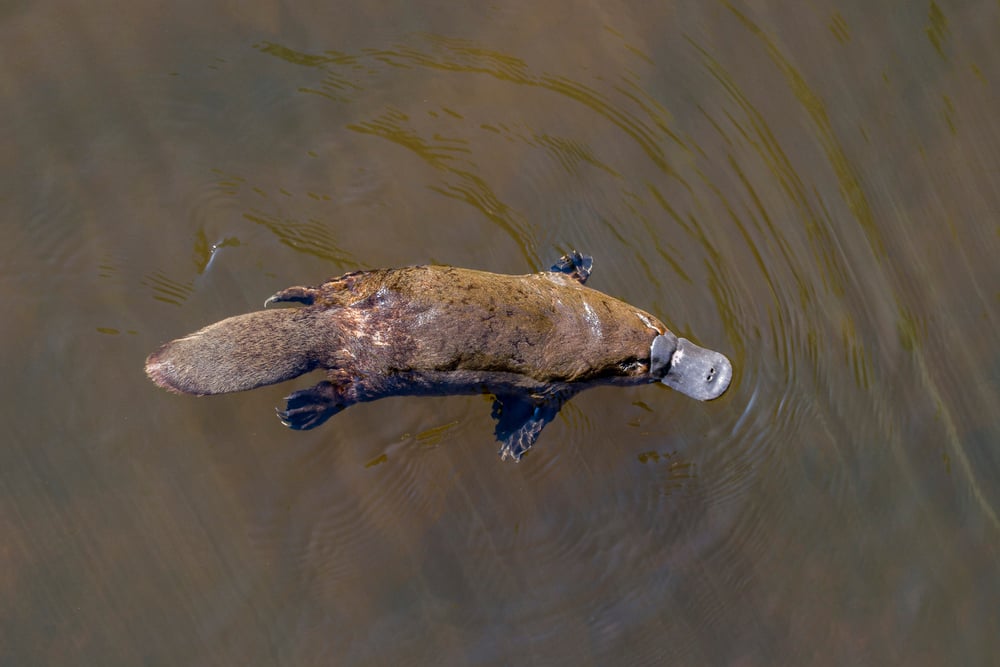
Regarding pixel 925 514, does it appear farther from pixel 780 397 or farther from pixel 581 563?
pixel 581 563

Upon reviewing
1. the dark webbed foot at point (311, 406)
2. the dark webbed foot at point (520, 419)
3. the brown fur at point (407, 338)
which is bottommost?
the dark webbed foot at point (311, 406)

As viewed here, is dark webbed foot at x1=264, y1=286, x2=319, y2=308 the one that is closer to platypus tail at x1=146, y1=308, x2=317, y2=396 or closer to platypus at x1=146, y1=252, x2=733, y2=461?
platypus at x1=146, y1=252, x2=733, y2=461

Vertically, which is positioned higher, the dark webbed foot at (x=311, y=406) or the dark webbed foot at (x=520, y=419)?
the dark webbed foot at (x=520, y=419)

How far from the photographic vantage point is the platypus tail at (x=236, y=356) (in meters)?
2.87

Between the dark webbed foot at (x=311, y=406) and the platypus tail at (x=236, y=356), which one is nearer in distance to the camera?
the platypus tail at (x=236, y=356)

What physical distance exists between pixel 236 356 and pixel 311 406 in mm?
503

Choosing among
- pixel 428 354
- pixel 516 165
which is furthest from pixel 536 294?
pixel 516 165

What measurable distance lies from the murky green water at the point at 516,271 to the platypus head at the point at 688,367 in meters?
0.20

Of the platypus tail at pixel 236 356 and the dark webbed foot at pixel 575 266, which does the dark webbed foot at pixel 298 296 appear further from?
the dark webbed foot at pixel 575 266

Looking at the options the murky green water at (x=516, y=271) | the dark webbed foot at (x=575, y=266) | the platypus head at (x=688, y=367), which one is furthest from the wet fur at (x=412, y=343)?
the murky green water at (x=516, y=271)

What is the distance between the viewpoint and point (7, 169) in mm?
3449

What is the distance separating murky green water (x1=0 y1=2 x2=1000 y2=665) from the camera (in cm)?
347

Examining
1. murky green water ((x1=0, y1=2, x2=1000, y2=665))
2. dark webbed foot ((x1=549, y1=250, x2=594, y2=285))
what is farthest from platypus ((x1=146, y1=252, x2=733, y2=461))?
murky green water ((x1=0, y1=2, x2=1000, y2=665))

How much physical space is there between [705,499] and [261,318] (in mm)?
2406
